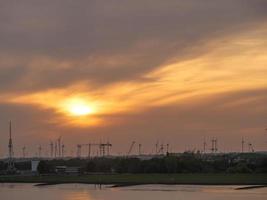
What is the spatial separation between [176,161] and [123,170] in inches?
441

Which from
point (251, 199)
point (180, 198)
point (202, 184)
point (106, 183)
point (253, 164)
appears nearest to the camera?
point (251, 199)

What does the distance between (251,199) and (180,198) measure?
16.6ft

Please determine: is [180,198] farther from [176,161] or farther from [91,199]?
[176,161]

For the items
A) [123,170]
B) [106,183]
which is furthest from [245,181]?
[123,170]

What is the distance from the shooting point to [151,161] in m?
90.8

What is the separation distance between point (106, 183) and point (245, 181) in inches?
608

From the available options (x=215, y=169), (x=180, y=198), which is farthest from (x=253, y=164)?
(x=180, y=198)

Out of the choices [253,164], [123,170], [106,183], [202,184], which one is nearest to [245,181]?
[202,184]

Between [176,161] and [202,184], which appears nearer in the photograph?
[202,184]

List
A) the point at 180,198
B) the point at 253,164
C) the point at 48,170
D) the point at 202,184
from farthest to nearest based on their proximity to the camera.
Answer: the point at 48,170 < the point at 253,164 < the point at 202,184 < the point at 180,198

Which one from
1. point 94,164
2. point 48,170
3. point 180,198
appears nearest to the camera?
point 180,198

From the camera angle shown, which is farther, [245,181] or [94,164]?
[94,164]

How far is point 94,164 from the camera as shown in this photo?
107250 mm

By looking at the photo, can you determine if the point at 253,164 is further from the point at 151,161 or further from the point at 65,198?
the point at 65,198
